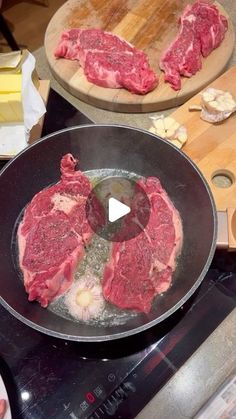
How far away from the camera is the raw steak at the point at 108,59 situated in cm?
144

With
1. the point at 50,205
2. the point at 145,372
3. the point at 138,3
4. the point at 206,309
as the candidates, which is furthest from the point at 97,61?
the point at 145,372

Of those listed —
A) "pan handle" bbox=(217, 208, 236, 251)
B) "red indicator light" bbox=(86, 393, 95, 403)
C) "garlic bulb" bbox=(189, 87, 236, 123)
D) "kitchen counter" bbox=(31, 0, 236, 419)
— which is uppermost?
"garlic bulb" bbox=(189, 87, 236, 123)

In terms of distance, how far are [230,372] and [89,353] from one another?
0.36 meters

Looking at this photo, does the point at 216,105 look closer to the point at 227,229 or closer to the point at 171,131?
the point at 171,131

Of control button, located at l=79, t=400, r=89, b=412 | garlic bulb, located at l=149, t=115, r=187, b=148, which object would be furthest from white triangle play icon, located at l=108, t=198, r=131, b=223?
control button, located at l=79, t=400, r=89, b=412

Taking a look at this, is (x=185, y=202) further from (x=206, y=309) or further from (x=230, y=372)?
(x=230, y=372)

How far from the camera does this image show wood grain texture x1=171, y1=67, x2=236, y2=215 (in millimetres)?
1224

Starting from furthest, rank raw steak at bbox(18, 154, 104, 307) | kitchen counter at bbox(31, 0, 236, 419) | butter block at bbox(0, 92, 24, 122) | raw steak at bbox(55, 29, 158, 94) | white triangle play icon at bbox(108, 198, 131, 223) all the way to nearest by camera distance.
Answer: raw steak at bbox(55, 29, 158, 94)
butter block at bbox(0, 92, 24, 122)
white triangle play icon at bbox(108, 198, 131, 223)
raw steak at bbox(18, 154, 104, 307)
kitchen counter at bbox(31, 0, 236, 419)

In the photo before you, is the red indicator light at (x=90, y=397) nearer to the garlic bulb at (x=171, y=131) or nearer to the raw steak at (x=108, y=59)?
the garlic bulb at (x=171, y=131)

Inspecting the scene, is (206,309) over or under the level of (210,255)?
under

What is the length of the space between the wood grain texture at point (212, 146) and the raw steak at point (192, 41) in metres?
0.15

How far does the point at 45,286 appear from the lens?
1084 mm

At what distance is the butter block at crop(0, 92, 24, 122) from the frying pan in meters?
0.20
